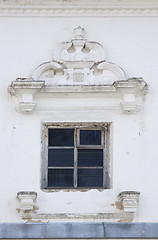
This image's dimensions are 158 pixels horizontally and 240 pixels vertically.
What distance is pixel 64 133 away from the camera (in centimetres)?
1357

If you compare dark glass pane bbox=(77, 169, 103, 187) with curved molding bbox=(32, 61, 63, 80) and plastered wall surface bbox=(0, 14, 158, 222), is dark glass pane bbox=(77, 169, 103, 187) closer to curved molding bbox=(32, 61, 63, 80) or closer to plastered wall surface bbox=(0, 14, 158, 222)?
plastered wall surface bbox=(0, 14, 158, 222)

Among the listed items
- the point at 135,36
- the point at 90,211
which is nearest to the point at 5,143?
the point at 90,211

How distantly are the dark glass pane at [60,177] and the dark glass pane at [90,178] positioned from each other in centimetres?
12

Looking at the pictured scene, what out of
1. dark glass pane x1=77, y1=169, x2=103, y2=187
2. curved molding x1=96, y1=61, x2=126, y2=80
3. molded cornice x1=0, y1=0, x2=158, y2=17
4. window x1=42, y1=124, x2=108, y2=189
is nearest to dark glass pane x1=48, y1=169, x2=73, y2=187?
window x1=42, y1=124, x2=108, y2=189

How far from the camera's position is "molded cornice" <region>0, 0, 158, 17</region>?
45.1ft

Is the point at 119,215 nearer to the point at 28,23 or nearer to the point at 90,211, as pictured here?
the point at 90,211

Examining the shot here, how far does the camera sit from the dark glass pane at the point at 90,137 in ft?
44.4

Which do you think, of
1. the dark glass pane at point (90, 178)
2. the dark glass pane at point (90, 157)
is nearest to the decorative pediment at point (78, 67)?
the dark glass pane at point (90, 157)

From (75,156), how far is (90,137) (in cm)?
34

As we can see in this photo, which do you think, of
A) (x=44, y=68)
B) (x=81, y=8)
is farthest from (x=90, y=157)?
(x=81, y=8)

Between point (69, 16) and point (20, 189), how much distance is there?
255 cm

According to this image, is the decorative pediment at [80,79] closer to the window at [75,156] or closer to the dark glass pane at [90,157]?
the window at [75,156]

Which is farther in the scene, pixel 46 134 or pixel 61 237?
pixel 46 134

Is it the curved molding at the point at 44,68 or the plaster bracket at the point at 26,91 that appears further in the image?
the curved molding at the point at 44,68
